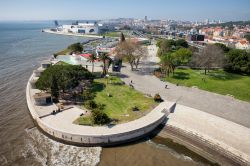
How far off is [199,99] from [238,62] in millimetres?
28861

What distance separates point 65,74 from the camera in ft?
139

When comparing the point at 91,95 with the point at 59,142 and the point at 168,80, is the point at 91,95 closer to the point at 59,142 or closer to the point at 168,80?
the point at 59,142

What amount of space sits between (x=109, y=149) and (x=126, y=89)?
19709 mm

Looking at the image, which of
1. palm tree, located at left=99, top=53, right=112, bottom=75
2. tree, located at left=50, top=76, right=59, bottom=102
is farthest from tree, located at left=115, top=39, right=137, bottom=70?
tree, located at left=50, top=76, right=59, bottom=102

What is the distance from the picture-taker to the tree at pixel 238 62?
63.0m

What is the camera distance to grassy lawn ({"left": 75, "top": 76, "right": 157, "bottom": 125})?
115ft

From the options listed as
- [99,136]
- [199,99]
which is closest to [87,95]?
[99,136]

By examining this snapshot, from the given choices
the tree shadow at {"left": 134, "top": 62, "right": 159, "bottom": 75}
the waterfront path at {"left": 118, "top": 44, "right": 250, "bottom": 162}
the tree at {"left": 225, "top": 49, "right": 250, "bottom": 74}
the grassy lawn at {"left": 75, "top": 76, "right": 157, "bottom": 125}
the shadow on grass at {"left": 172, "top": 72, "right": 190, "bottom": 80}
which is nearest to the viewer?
the waterfront path at {"left": 118, "top": 44, "right": 250, "bottom": 162}

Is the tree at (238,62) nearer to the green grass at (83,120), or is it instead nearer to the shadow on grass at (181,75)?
the shadow on grass at (181,75)

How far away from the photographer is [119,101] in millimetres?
41094

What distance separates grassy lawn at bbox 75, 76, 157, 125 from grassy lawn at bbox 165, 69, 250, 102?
45.2 feet

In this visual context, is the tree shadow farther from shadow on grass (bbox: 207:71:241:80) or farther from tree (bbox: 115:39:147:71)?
shadow on grass (bbox: 207:71:241:80)

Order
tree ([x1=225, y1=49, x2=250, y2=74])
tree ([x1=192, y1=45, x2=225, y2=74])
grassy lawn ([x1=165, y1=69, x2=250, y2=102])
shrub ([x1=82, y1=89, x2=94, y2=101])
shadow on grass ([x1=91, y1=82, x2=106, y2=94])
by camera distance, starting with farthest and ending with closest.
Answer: tree ([x1=225, y1=49, x2=250, y2=74]), tree ([x1=192, y1=45, x2=225, y2=74]), grassy lawn ([x1=165, y1=69, x2=250, y2=102]), shadow on grass ([x1=91, y1=82, x2=106, y2=94]), shrub ([x1=82, y1=89, x2=94, y2=101])

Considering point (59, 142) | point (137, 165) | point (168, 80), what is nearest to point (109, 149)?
point (137, 165)
